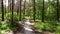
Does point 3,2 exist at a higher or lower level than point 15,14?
higher

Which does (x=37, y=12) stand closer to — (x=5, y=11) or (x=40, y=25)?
(x=40, y=25)

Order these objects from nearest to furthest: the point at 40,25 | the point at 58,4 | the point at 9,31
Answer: the point at 9,31
the point at 40,25
the point at 58,4

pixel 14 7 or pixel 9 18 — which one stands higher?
pixel 14 7

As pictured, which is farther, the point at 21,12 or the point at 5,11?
the point at 21,12

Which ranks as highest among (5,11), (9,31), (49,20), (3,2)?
(3,2)

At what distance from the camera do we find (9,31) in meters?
3.16

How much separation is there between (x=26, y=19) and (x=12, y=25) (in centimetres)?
42

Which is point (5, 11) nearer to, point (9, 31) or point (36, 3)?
point (9, 31)

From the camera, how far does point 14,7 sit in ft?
11.7

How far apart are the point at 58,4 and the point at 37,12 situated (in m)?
0.61

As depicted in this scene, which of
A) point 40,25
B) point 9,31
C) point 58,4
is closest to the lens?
point 9,31

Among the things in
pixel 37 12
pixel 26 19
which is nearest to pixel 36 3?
pixel 37 12

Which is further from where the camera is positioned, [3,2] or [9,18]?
[3,2]

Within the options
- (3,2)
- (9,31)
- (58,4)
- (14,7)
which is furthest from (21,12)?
(58,4)
